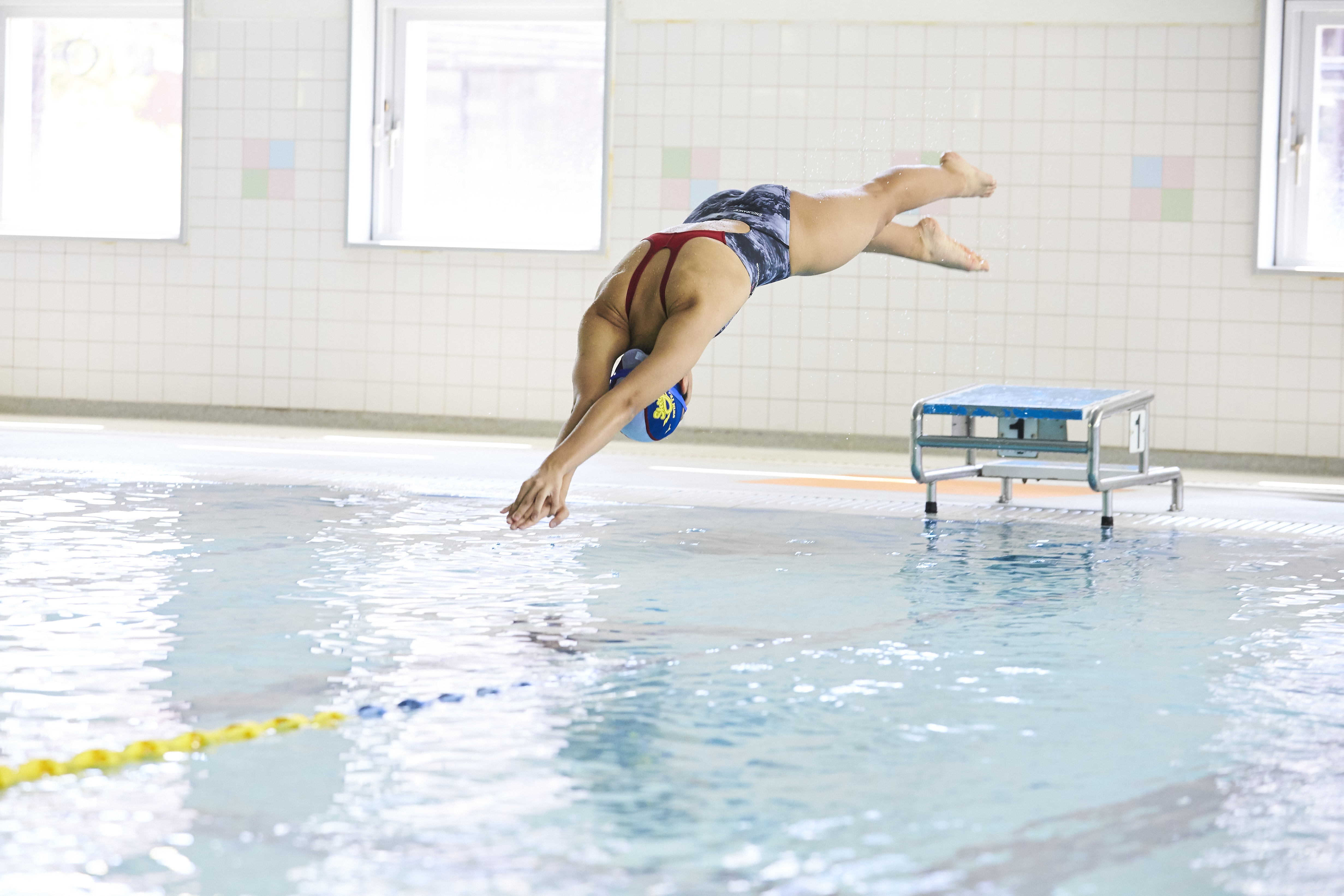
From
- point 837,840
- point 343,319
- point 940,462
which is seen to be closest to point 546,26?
point 343,319

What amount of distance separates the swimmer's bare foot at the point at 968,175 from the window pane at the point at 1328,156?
407 cm

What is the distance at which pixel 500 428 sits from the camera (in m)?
9.66

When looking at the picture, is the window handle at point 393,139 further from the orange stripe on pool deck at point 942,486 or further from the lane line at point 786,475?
the orange stripe on pool deck at point 942,486

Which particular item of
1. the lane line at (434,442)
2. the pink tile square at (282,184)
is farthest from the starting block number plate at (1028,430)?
the pink tile square at (282,184)

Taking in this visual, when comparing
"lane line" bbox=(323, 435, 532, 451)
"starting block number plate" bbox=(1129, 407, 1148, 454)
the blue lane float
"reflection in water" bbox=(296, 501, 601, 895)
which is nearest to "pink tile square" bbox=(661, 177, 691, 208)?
"lane line" bbox=(323, 435, 532, 451)

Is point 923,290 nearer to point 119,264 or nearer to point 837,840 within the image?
point 119,264

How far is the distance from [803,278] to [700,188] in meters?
0.81

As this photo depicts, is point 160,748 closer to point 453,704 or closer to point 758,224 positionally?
point 453,704

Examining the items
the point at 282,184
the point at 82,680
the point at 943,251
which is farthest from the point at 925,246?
the point at 282,184

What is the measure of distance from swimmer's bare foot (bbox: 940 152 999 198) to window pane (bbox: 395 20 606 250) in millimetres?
4374

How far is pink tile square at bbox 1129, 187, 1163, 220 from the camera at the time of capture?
28.6 feet

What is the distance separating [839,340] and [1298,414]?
2.52 m

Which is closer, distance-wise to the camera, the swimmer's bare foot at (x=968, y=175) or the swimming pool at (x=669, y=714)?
the swimming pool at (x=669, y=714)

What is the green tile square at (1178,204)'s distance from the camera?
8672mm
